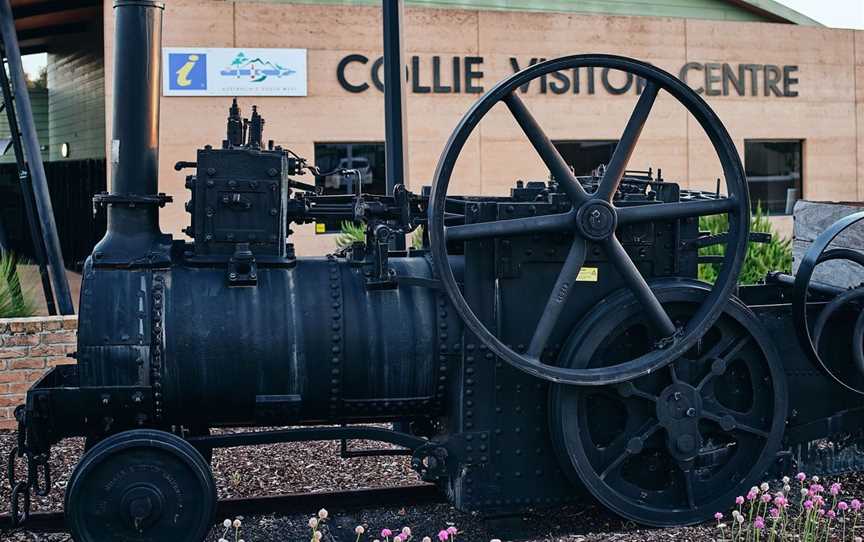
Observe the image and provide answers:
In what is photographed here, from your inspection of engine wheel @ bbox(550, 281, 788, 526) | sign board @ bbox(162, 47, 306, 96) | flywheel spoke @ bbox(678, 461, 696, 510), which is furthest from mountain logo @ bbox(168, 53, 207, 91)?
flywheel spoke @ bbox(678, 461, 696, 510)

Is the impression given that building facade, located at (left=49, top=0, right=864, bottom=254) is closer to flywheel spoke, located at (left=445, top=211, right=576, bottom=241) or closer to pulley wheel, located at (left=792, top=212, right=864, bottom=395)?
pulley wheel, located at (left=792, top=212, right=864, bottom=395)

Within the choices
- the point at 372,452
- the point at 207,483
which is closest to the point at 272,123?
the point at 372,452

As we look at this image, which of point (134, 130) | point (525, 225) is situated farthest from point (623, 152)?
point (134, 130)

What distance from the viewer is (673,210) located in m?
4.78

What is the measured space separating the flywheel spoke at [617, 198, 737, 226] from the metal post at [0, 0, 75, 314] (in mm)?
4992

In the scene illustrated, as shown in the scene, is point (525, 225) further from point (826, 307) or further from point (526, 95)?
point (526, 95)

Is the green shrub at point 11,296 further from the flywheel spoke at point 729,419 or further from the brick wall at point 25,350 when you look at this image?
the flywheel spoke at point 729,419

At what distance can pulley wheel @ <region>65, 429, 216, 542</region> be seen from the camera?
4.42m

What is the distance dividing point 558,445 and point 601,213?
3.48ft

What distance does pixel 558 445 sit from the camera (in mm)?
4812

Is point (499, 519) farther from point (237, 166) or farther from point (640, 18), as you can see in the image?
point (640, 18)

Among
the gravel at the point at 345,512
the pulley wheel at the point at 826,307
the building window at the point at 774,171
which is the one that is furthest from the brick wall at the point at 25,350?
the building window at the point at 774,171

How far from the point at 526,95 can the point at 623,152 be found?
10.5 metres

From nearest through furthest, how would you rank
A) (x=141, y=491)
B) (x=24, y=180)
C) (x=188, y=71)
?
(x=141, y=491)
(x=24, y=180)
(x=188, y=71)
